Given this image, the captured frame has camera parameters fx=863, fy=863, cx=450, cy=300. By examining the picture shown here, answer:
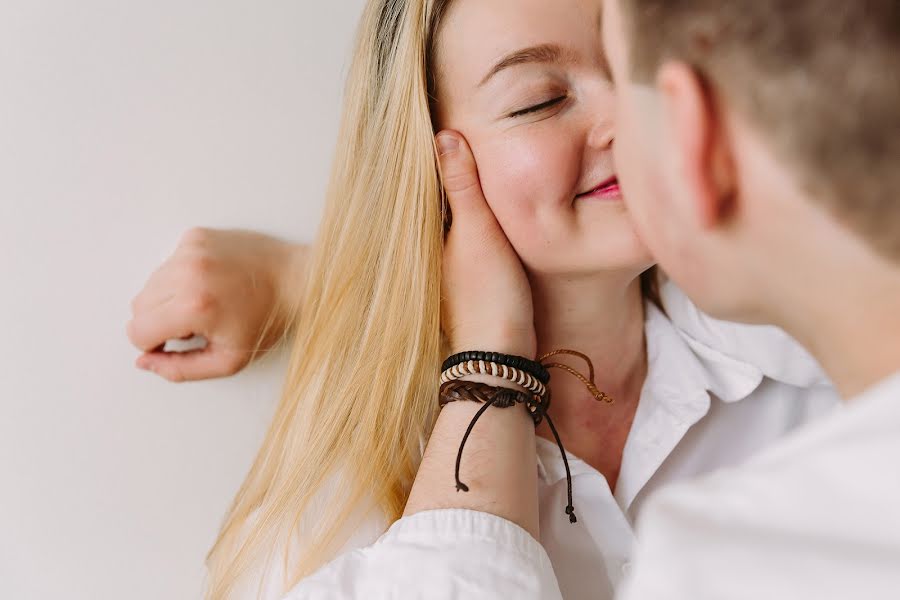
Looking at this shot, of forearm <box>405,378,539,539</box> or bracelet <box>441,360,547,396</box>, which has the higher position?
bracelet <box>441,360,547,396</box>

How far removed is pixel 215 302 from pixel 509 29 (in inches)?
25.4

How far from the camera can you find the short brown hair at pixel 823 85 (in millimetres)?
637

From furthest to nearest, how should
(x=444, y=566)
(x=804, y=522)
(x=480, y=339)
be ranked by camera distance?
(x=480, y=339)
(x=444, y=566)
(x=804, y=522)

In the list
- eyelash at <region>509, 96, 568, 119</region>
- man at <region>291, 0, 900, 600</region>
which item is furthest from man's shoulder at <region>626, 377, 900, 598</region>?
eyelash at <region>509, 96, 568, 119</region>

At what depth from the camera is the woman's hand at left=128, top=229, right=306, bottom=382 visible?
1413 millimetres

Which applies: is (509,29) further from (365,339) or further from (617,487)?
(617,487)

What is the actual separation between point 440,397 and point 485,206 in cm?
30

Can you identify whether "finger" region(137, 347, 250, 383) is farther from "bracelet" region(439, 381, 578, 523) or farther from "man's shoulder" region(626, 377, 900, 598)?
"man's shoulder" region(626, 377, 900, 598)

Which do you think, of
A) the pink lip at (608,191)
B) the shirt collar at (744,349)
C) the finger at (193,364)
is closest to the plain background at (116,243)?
the finger at (193,364)

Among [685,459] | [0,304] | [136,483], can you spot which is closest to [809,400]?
[685,459]

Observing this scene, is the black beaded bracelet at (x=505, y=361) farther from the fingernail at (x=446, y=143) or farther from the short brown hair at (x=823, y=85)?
the short brown hair at (x=823, y=85)

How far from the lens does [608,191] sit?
3.96ft

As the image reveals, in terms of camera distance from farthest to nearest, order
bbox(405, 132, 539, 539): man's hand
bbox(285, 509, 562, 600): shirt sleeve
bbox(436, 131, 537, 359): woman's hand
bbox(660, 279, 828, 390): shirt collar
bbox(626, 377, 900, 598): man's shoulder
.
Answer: bbox(660, 279, 828, 390): shirt collar → bbox(436, 131, 537, 359): woman's hand → bbox(405, 132, 539, 539): man's hand → bbox(285, 509, 562, 600): shirt sleeve → bbox(626, 377, 900, 598): man's shoulder

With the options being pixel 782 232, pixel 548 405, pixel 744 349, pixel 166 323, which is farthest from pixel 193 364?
pixel 782 232
